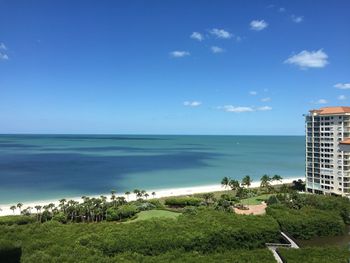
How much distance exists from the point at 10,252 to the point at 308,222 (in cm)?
3079

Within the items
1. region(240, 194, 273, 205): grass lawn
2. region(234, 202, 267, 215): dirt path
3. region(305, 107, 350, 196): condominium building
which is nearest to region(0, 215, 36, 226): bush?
region(234, 202, 267, 215): dirt path

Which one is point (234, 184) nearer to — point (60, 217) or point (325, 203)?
point (325, 203)

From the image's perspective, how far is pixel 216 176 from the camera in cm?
8525

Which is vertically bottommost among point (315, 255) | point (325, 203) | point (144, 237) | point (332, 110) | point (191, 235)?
point (315, 255)

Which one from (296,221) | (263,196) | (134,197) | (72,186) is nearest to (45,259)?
(296,221)

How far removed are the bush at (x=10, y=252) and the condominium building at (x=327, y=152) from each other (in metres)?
51.8

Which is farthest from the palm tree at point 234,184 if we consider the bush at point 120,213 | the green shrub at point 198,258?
the green shrub at point 198,258

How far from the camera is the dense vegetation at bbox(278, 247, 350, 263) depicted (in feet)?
81.3

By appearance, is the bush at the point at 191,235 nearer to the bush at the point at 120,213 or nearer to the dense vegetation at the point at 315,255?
the dense vegetation at the point at 315,255

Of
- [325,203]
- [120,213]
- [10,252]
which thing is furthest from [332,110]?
[10,252]

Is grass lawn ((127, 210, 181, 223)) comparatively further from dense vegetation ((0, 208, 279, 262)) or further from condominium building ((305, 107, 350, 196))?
condominium building ((305, 107, 350, 196))

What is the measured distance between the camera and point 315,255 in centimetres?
2591

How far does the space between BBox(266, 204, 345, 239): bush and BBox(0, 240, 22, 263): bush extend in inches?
1070

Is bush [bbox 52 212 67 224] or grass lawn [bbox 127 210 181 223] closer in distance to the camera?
bush [bbox 52 212 67 224]
